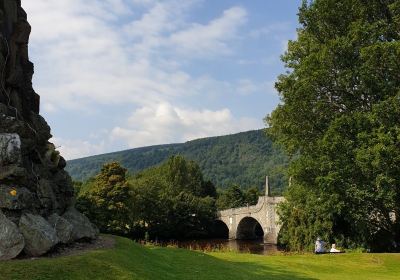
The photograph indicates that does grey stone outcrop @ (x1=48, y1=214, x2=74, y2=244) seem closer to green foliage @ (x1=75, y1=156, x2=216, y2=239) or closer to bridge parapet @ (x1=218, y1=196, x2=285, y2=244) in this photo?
green foliage @ (x1=75, y1=156, x2=216, y2=239)

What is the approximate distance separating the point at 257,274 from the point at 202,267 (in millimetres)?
2678

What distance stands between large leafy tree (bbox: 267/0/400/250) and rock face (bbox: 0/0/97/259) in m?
15.2

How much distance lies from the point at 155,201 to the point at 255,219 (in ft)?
63.0

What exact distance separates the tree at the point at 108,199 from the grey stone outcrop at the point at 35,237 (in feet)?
152

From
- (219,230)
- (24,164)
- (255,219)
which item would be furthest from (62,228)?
(219,230)

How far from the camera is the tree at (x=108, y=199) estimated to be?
197 ft

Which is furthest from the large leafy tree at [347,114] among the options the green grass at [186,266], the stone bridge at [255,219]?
the stone bridge at [255,219]

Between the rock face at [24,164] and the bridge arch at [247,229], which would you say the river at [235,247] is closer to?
the bridge arch at [247,229]

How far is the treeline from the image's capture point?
60719 mm

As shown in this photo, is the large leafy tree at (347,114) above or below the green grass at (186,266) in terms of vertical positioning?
above

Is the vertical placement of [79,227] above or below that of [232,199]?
below

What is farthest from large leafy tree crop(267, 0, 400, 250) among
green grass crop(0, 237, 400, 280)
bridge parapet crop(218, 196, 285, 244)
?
bridge parapet crop(218, 196, 285, 244)

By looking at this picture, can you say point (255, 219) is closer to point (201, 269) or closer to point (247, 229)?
point (247, 229)

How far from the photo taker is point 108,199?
61188 mm
